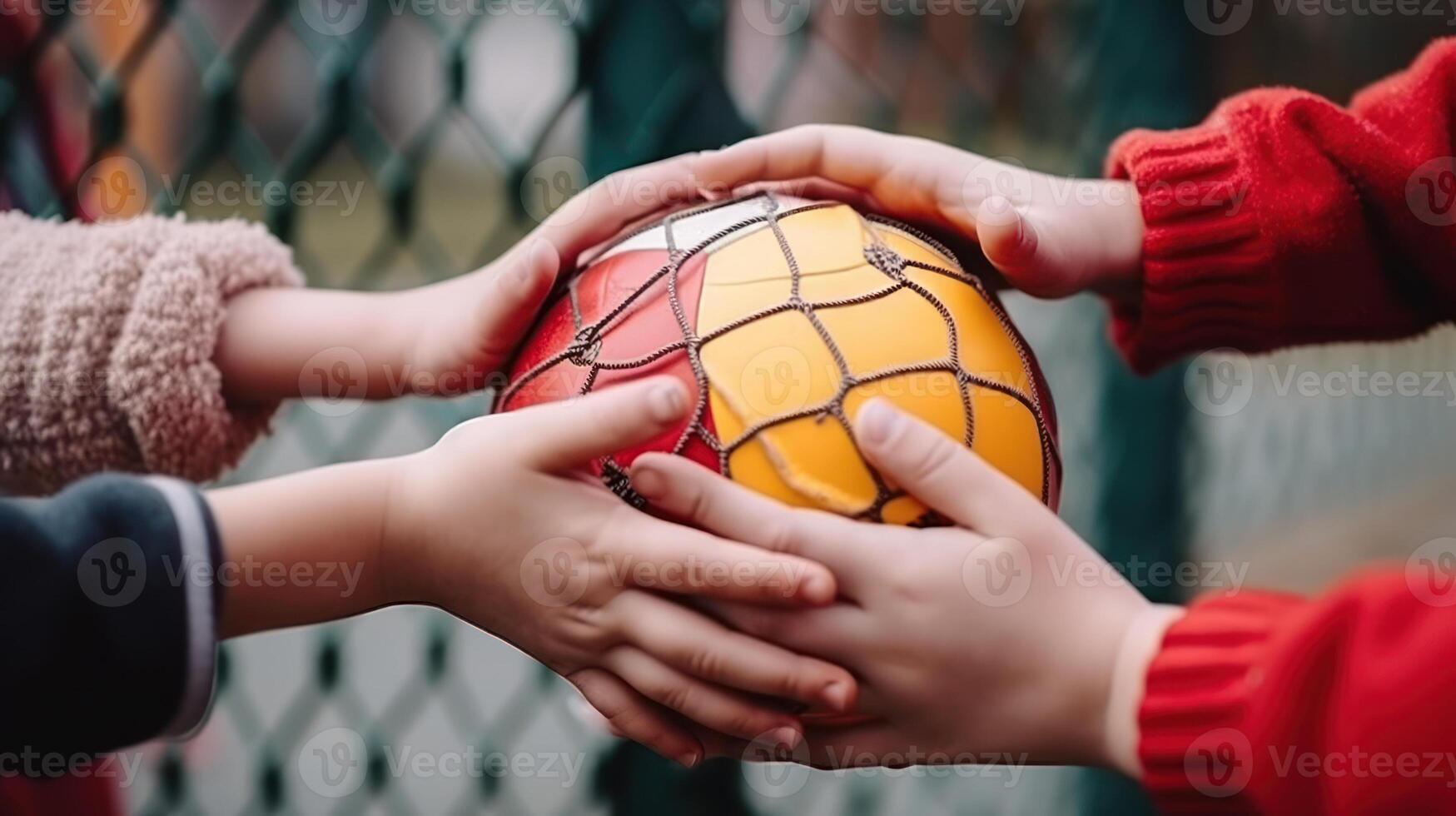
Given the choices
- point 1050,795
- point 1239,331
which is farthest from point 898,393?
point 1050,795

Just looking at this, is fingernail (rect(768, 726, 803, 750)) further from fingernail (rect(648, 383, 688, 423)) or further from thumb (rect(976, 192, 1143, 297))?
thumb (rect(976, 192, 1143, 297))

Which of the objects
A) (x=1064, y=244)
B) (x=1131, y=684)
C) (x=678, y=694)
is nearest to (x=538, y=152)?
(x=1064, y=244)

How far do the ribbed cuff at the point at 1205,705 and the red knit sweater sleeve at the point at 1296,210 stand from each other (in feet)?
1.12

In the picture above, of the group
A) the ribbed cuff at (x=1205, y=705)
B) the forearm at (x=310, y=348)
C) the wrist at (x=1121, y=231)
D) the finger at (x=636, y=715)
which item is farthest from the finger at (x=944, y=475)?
the forearm at (x=310, y=348)

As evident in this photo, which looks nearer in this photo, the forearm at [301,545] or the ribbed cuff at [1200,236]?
the forearm at [301,545]

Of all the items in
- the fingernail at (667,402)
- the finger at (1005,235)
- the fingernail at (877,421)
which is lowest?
the fingernail at (877,421)

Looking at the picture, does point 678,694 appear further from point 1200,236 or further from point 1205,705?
point 1200,236

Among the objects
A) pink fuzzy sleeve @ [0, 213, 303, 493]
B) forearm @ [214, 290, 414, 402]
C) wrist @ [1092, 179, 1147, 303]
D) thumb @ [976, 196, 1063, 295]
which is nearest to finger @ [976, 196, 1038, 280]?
thumb @ [976, 196, 1063, 295]

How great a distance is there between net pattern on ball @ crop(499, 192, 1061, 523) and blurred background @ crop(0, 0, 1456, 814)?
0.34 meters

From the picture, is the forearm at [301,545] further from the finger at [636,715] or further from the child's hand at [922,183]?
the child's hand at [922,183]

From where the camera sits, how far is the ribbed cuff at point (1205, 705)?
662 millimetres

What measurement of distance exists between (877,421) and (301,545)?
0.34 meters

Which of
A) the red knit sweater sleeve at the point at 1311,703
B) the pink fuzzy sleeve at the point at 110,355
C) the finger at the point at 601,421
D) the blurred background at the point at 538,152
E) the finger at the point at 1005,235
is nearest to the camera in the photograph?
the red knit sweater sleeve at the point at 1311,703

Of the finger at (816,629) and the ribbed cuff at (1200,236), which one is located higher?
the ribbed cuff at (1200,236)
